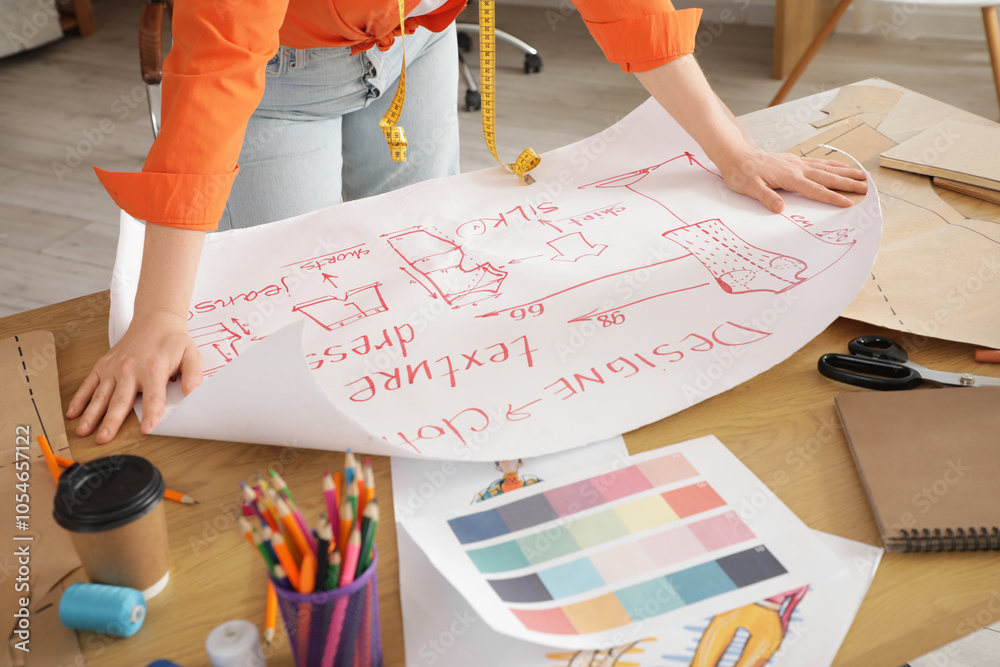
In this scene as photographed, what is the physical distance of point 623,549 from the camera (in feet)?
1.94

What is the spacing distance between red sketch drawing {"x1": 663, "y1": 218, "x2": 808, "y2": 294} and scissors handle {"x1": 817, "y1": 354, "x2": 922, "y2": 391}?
0.36ft

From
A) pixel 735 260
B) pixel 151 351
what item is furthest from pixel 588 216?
pixel 151 351

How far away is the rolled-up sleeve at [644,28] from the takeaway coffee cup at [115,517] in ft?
2.48

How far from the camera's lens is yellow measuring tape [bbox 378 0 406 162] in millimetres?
1039

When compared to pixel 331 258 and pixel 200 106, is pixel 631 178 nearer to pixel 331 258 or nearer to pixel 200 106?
pixel 331 258

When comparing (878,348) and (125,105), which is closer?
(878,348)

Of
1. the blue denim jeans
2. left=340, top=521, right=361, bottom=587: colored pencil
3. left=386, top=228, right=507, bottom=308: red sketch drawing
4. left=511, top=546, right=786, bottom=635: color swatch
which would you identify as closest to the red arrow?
left=386, top=228, right=507, bottom=308: red sketch drawing

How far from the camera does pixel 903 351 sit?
2.52 ft

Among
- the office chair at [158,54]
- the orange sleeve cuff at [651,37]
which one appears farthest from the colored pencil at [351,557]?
the office chair at [158,54]

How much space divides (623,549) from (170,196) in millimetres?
543

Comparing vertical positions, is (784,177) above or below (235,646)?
above

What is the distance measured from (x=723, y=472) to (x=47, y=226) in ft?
8.54

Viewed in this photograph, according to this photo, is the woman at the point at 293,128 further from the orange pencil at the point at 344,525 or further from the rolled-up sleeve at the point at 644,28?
the orange pencil at the point at 344,525

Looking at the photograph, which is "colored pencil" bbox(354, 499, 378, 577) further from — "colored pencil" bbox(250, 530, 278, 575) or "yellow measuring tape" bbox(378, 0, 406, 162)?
"yellow measuring tape" bbox(378, 0, 406, 162)
